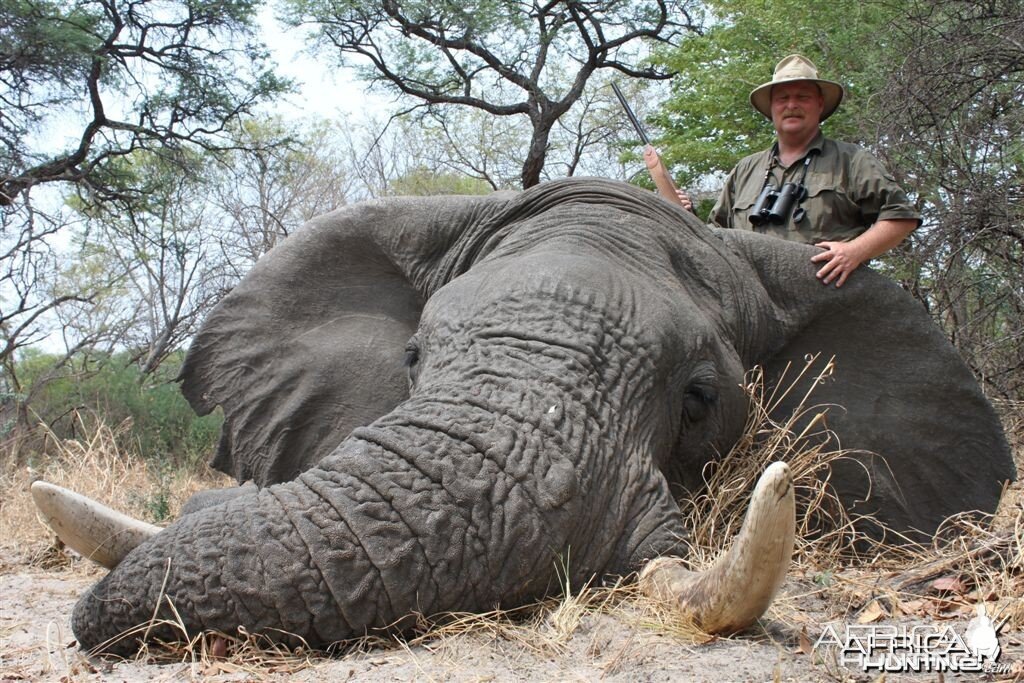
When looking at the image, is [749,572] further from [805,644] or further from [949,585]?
[949,585]

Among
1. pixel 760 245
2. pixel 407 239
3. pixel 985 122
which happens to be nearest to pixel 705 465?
pixel 760 245

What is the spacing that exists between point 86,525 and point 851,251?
307 centimetres

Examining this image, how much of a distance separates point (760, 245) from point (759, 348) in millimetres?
434

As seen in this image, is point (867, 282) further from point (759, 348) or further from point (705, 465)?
point (705, 465)

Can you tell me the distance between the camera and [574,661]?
2.88 meters

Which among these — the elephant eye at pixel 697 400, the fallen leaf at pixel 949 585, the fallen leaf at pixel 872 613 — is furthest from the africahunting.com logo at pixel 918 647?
the elephant eye at pixel 697 400

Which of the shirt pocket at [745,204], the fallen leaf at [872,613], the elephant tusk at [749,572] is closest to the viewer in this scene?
the elephant tusk at [749,572]

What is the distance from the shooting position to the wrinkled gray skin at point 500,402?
9.55 feet

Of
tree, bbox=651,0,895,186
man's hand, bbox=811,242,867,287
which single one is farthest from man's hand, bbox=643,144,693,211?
tree, bbox=651,0,895,186

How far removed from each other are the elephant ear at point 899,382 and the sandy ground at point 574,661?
58.0 inches

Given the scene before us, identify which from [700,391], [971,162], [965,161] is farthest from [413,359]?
[971,162]

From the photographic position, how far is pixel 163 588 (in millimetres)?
2916

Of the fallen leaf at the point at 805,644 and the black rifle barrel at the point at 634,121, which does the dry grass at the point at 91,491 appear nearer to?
the black rifle barrel at the point at 634,121

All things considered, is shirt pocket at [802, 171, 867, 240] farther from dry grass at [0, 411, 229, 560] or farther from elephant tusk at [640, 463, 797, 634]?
dry grass at [0, 411, 229, 560]
